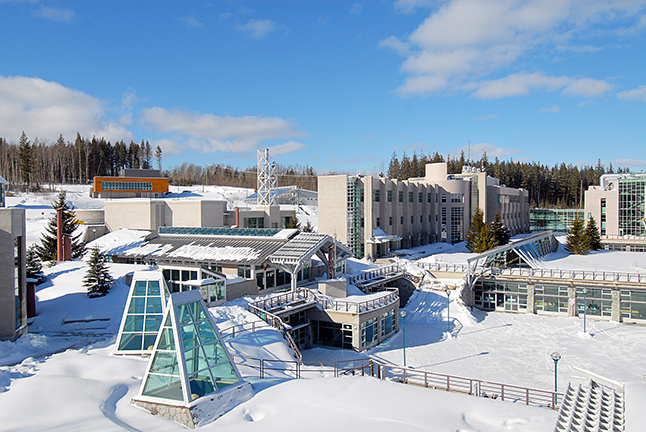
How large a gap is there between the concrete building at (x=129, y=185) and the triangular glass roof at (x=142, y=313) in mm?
64435

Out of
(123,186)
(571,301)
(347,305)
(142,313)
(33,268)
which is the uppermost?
(123,186)

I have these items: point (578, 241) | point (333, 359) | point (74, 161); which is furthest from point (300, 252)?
point (74, 161)

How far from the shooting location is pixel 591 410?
1162 centimetres

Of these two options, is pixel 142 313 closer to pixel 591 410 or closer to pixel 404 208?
pixel 591 410

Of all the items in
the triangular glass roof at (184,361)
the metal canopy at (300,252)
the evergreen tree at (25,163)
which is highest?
the evergreen tree at (25,163)

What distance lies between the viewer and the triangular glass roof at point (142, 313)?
50.4 feet

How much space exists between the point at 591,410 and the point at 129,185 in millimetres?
75599

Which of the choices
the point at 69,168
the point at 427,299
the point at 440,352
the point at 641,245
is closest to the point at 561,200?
the point at 641,245

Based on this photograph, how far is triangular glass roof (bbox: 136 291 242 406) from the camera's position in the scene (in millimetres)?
10844

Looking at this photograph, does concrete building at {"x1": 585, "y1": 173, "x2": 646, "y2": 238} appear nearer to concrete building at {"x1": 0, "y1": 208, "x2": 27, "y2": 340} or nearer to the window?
the window

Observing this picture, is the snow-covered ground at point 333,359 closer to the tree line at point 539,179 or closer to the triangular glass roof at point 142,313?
the triangular glass roof at point 142,313

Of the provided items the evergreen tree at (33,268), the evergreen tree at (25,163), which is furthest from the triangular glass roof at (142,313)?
the evergreen tree at (25,163)

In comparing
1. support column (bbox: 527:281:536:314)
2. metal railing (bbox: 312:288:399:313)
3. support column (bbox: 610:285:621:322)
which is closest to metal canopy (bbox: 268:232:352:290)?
metal railing (bbox: 312:288:399:313)

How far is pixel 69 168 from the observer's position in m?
108
